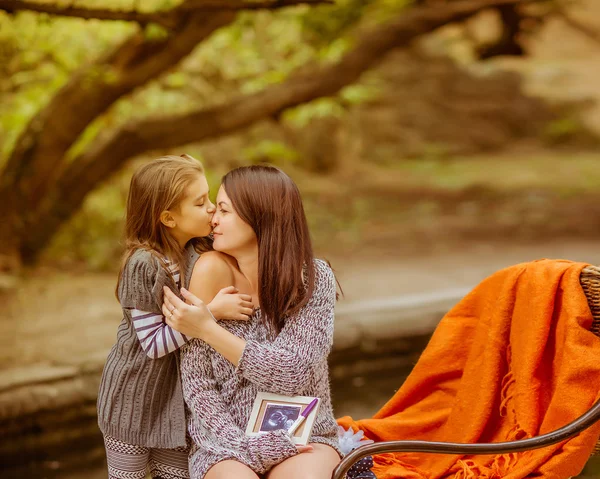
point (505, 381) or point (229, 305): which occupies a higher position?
point (229, 305)

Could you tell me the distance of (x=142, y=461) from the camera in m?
1.81

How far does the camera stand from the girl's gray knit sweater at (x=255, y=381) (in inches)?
64.1

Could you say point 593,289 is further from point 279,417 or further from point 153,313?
point 153,313

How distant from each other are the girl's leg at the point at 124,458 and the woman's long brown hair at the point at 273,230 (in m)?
0.48

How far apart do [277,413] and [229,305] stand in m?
0.28

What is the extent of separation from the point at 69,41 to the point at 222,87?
213cm

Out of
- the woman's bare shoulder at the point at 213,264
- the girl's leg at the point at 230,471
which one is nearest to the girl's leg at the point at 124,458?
the girl's leg at the point at 230,471

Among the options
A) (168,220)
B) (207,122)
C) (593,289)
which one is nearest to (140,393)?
(168,220)

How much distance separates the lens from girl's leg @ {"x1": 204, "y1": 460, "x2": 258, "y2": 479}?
1580 mm

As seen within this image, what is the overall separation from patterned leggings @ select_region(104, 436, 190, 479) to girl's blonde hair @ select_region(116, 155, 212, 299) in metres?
0.45

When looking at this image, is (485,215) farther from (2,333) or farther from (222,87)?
(2,333)

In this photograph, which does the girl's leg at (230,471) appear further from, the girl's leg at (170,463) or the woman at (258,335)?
the girl's leg at (170,463)

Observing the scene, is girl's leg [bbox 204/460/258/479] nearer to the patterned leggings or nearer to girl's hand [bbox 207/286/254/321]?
the patterned leggings

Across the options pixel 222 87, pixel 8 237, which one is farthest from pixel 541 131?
pixel 8 237
